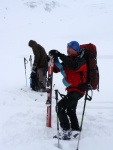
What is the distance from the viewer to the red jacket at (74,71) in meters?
4.97

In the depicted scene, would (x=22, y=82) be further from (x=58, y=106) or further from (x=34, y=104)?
(x=58, y=106)

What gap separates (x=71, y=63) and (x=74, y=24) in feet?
96.3

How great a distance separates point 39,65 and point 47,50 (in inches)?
438

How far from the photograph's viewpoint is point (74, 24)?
110 feet

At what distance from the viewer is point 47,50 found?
68.1 feet

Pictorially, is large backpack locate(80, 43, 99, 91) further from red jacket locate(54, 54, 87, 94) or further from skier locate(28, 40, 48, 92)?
skier locate(28, 40, 48, 92)

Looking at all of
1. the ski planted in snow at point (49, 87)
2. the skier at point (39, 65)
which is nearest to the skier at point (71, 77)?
the ski planted in snow at point (49, 87)

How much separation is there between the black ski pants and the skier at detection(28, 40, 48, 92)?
4.09 meters

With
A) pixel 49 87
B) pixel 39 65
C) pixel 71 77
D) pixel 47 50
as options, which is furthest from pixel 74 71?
pixel 47 50

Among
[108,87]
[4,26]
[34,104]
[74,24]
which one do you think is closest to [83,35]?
[74,24]

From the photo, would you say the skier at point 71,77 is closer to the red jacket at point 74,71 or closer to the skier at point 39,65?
the red jacket at point 74,71

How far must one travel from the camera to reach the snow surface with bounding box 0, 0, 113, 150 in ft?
18.4

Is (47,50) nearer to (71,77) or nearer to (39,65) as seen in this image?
(39,65)

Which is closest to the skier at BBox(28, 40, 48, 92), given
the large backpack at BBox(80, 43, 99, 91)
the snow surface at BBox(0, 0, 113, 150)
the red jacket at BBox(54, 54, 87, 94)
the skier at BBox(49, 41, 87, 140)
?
the snow surface at BBox(0, 0, 113, 150)
